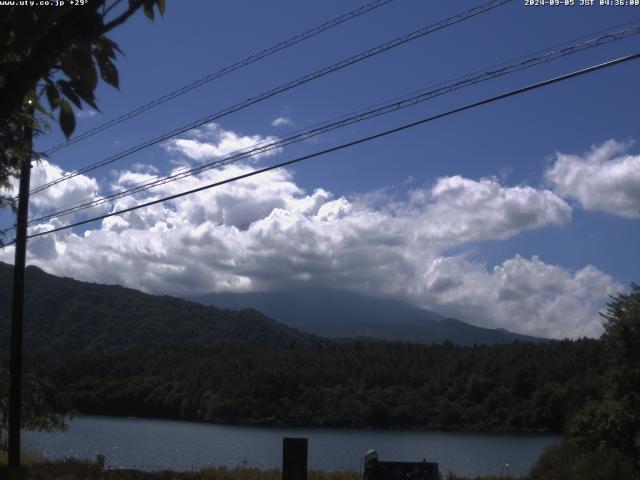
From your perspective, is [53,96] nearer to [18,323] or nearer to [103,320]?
[18,323]

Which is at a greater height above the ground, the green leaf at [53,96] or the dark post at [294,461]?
the green leaf at [53,96]

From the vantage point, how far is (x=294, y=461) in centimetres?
1362

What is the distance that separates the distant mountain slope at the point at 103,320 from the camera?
5955 inches

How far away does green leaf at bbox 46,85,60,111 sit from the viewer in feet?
12.2

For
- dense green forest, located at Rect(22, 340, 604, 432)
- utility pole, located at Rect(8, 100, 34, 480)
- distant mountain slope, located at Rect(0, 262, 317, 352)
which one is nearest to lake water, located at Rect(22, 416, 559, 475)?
dense green forest, located at Rect(22, 340, 604, 432)

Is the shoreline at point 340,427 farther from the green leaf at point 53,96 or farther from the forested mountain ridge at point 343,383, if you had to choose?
the green leaf at point 53,96

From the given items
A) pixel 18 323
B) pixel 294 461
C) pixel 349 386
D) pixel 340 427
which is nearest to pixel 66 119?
pixel 294 461

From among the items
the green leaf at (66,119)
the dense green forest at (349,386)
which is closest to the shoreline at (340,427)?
the dense green forest at (349,386)

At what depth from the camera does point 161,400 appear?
100688 mm

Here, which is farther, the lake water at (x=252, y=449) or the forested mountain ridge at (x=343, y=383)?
the forested mountain ridge at (x=343, y=383)

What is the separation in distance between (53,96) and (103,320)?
171 meters

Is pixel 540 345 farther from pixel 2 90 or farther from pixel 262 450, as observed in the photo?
pixel 2 90

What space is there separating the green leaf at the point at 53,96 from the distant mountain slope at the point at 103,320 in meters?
138

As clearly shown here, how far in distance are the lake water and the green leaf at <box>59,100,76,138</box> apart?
3290 cm
